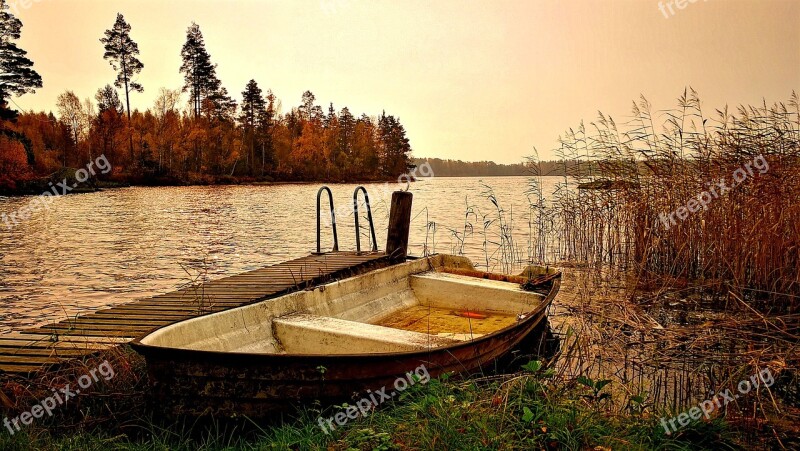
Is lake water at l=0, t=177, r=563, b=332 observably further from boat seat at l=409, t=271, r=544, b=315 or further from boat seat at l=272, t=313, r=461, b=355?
boat seat at l=409, t=271, r=544, b=315

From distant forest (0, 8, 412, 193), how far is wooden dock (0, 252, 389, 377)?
33.1 meters

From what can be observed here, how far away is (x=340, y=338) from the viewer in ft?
14.1

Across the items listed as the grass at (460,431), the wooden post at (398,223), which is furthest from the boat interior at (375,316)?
the wooden post at (398,223)

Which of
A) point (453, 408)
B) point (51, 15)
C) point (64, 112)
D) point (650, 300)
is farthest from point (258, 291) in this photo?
point (64, 112)

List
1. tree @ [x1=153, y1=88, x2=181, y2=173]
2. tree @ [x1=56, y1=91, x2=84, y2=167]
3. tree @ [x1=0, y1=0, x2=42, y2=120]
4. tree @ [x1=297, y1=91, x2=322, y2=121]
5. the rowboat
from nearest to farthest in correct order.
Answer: the rowboat, tree @ [x1=0, y1=0, x2=42, y2=120], tree @ [x1=153, y1=88, x2=181, y2=173], tree @ [x1=56, y1=91, x2=84, y2=167], tree @ [x1=297, y1=91, x2=322, y2=121]

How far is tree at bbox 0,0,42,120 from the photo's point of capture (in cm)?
3255

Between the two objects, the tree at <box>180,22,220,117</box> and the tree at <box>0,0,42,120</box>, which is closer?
the tree at <box>0,0,42,120</box>

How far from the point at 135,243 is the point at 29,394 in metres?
13.6

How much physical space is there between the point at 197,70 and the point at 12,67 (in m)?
22.2

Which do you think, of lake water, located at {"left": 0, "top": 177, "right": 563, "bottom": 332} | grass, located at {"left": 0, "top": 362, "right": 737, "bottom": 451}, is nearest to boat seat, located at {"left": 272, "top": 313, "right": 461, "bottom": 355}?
grass, located at {"left": 0, "top": 362, "right": 737, "bottom": 451}

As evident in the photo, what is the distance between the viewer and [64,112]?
173 ft

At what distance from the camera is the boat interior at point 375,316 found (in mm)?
4148

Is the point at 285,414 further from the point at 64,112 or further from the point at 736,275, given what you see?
the point at 64,112

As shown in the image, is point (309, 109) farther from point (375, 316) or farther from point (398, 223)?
point (375, 316)
